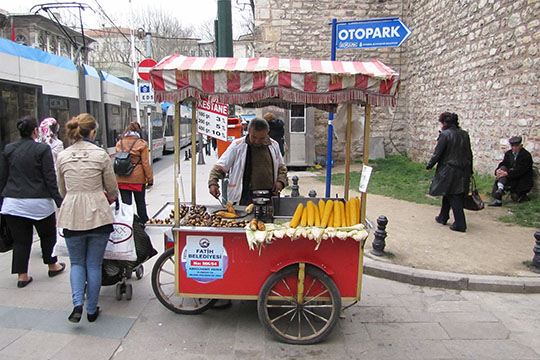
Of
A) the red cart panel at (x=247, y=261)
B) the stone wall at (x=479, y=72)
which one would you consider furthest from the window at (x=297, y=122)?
the red cart panel at (x=247, y=261)

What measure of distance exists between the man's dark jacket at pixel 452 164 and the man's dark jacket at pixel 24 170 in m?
5.39

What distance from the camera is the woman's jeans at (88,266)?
12.3 feet


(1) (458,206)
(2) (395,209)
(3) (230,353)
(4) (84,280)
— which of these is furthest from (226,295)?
(2) (395,209)

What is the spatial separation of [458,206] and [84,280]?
218 inches

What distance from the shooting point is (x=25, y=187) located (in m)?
4.46

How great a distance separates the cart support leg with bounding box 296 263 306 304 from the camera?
11.6 ft

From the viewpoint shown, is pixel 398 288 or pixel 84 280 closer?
pixel 84 280

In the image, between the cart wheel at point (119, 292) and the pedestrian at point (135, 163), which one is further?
the pedestrian at point (135, 163)

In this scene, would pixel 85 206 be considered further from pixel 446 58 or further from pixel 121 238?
pixel 446 58

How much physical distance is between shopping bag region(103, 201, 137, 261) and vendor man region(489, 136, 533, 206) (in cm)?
713

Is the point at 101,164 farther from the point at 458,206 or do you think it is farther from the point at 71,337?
the point at 458,206

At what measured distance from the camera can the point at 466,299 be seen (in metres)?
4.58

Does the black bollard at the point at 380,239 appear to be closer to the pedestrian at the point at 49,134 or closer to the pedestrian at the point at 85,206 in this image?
the pedestrian at the point at 85,206

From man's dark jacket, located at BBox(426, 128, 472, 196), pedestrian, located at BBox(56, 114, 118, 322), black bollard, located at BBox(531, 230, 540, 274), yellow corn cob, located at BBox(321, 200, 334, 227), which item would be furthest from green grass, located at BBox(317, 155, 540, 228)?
pedestrian, located at BBox(56, 114, 118, 322)
